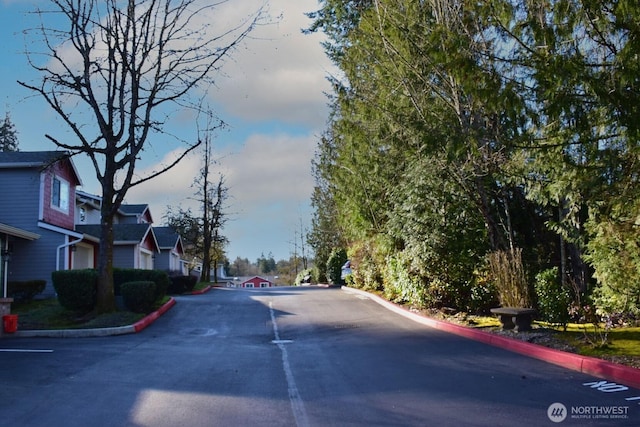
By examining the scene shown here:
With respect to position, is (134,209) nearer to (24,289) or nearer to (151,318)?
(24,289)

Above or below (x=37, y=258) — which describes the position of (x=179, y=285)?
below

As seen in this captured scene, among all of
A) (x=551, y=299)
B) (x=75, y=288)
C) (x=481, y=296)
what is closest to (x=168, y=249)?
(x=75, y=288)

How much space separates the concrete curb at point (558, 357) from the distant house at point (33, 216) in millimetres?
16266

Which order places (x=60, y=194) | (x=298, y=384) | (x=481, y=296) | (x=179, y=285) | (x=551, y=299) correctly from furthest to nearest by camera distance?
(x=179, y=285)
(x=60, y=194)
(x=481, y=296)
(x=551, y=299)
(x=298, y=384)

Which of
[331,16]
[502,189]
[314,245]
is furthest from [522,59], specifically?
[314,245]

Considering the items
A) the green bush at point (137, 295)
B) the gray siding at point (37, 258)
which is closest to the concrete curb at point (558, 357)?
the green bush at point (137, 295)

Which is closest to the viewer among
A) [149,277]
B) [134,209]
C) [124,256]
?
[149,277]

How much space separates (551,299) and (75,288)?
43.1 ft

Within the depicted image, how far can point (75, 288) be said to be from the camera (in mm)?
18312

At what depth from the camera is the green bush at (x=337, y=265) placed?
37812mm

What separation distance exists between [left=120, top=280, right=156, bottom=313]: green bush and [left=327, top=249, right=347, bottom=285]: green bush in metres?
19.8

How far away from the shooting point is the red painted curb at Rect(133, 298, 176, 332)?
1648 cm

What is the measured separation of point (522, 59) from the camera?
31.3ft

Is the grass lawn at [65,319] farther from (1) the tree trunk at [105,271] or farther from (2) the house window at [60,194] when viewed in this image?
(2) the house window at [60,194]
